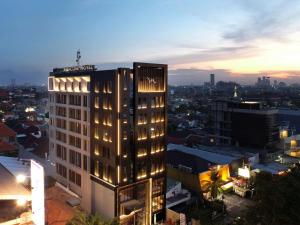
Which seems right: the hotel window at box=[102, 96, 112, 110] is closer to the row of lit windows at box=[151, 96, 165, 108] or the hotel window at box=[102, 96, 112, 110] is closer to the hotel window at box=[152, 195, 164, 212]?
the row of lit windows at box=[151, 96, 165, 108]

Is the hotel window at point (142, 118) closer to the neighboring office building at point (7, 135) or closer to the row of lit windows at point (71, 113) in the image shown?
the row of lit windows at point (71, 113)

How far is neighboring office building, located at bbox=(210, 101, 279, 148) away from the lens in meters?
88.8

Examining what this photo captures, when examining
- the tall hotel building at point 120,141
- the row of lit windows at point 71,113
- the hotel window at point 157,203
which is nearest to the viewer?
the tall hotel building at point 120,141

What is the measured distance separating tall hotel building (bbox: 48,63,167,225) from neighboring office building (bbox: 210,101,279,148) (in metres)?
44.3

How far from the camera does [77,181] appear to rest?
193 ft

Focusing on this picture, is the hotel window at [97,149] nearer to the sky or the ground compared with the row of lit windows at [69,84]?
nearer to the ground

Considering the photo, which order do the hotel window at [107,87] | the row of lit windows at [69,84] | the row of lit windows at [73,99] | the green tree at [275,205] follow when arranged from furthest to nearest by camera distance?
the row of lit windows at [73,99]
the row of lit windows at [69,84]
the hotel window at [107,87]
the green tree at [275,205]

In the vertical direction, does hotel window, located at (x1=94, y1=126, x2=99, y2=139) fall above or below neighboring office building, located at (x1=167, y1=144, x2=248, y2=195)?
above

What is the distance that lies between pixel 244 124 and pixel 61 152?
53.1 meters

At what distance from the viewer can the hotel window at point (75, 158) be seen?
5853 centimetres

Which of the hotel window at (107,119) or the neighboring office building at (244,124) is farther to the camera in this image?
the neighboring office building at (244,124)

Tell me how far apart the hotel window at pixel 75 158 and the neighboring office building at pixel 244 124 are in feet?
172

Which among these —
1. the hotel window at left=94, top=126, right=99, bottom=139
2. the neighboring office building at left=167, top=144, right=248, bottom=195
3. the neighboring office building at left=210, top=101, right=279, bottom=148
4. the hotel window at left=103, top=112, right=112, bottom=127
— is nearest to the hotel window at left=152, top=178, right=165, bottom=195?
the neighboring office building at left=167, top=144, right=248, bottom=195

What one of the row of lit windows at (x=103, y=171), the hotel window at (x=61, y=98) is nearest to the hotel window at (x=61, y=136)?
the hotel window at (x=61, y=98)
